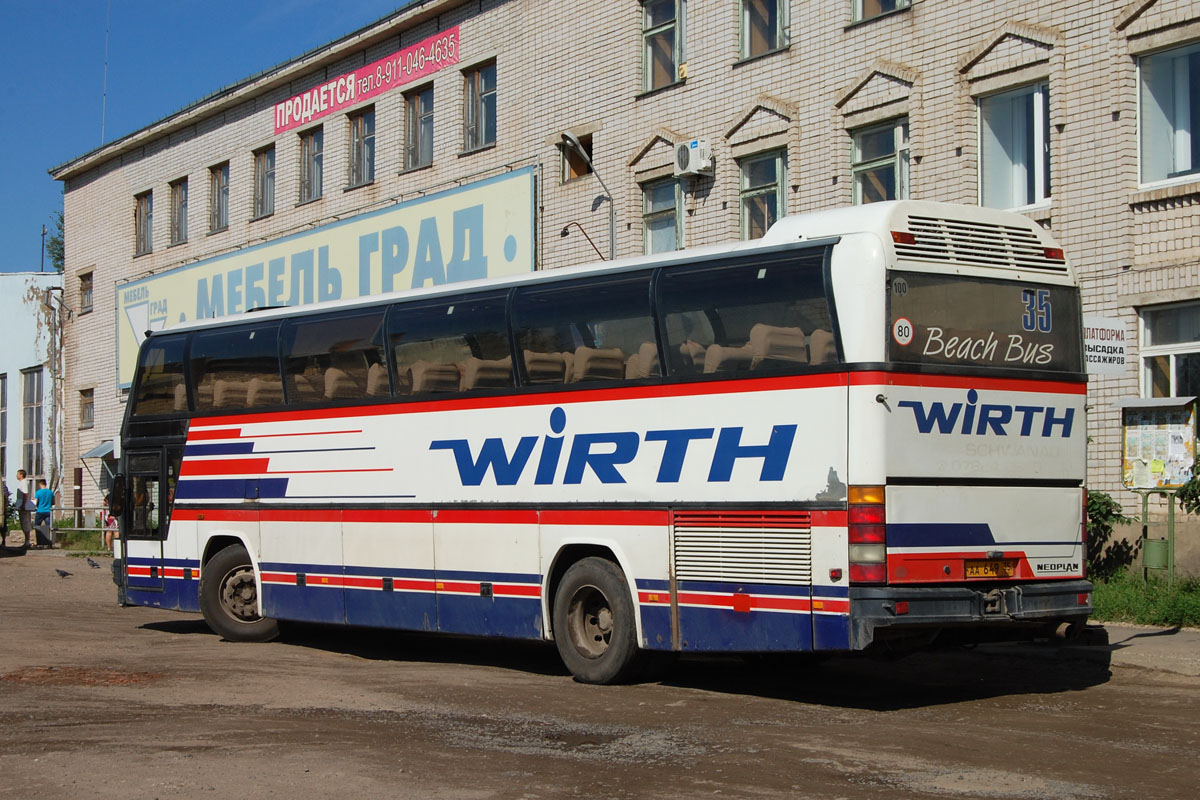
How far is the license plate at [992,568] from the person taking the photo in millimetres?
11094

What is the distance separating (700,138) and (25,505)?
1007 inches

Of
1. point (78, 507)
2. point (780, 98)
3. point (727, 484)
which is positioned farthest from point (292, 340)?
point (78, 507)

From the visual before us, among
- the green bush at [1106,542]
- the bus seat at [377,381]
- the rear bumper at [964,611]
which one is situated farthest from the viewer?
the green bush at [1106,542]

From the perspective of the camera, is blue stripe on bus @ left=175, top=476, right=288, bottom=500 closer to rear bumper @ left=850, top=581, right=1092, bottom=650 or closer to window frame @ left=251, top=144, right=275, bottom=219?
rear bumper @ left=850, top=581, right=1092, bottom=650

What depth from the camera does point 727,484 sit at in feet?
38.0

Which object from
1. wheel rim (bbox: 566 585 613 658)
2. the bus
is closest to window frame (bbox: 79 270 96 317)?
the bus

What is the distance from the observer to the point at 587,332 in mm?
12742

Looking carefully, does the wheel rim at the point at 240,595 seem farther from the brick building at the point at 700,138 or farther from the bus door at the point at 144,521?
the brick building at the point at 700,138

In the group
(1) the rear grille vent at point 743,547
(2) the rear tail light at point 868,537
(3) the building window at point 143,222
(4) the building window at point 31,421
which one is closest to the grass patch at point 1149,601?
(1) the rear grille vent at point 743,547

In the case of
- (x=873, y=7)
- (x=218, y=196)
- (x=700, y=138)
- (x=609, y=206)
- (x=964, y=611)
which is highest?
(x=218, y=196)

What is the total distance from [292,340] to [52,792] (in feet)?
27.7

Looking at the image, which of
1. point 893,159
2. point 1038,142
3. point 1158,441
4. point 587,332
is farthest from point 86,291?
point 587,332

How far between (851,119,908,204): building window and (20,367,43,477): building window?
108ft

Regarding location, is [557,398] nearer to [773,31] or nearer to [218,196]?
[773,31]
